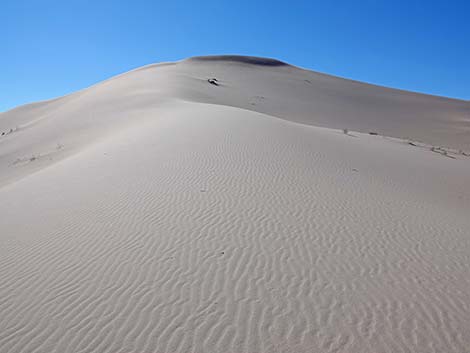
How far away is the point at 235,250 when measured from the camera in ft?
16.5

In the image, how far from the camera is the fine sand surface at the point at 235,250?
11.5 ft

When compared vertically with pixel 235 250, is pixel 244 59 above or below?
above

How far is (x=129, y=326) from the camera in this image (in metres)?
3.58

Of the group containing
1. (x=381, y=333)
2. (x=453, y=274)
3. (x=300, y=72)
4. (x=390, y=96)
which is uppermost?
(x=300, y=72)

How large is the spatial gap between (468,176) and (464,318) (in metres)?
9.60

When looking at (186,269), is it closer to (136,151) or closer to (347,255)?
(347,255)

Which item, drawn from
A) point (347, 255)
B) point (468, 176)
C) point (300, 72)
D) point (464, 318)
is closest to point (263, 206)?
point (347, 255)

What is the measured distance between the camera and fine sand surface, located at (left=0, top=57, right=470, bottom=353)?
351 centimetres

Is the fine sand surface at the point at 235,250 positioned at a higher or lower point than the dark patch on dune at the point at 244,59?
lower

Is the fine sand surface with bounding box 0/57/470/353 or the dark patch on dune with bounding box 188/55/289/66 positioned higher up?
the dark patch on dune with bounding box 188/55/289/66

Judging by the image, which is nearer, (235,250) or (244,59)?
(235,250)

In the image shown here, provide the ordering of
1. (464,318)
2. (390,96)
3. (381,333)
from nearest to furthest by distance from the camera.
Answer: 1. (381,333)
2. (464,318)
3. (390,96)

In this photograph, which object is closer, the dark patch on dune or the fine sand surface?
the fine sand surface

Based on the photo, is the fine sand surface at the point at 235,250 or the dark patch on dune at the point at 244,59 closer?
the fine sand surface at the point at 235,250
